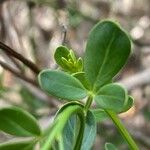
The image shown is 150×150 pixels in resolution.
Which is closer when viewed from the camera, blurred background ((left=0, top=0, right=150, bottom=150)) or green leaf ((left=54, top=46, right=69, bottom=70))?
green leaf ((left=54, top=46, right=69, bottom=70))

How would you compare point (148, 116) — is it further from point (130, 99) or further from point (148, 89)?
point (130, 99)

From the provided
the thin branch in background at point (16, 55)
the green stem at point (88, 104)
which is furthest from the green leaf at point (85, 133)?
the thin branch in background at point (16, 55)

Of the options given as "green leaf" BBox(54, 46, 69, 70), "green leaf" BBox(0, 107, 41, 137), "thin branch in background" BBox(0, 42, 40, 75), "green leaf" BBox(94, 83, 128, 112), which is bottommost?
"green leaf" BBox(94, 83, 128, 112)

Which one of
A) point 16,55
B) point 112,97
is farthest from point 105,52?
point 16,55

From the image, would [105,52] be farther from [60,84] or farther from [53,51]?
[53,51]

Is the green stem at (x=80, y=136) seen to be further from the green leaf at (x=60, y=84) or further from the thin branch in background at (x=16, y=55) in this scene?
the thin branch in background at (x=16, y=55)

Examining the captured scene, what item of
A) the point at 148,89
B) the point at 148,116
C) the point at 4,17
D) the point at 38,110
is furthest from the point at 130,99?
the point at 148,89

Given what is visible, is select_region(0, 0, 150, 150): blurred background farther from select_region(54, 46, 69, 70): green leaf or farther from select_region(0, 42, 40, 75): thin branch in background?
select_region(54, 46, 69, 70): green leaf

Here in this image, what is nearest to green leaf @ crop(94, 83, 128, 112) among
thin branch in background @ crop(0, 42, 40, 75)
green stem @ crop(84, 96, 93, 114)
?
green stem @ crop(84, 96, 93, 114)
